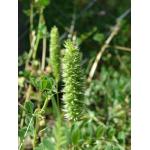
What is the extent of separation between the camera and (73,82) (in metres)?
1.00

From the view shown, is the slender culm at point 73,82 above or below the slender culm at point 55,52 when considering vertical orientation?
below

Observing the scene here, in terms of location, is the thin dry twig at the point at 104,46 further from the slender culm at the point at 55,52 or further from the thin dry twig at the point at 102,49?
the slender culm at the point at 55,52

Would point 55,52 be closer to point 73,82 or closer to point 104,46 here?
point 73,82

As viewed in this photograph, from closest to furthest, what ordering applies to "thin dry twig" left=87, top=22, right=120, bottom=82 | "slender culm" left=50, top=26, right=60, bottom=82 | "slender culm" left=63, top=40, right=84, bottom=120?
"slender culm" left=63, top=40, right=84, bottom=120
"slender culm" left=50, top=26, right=60, bottom=82
"thin dry twig" left=87, top=22, right=120, bottom=82

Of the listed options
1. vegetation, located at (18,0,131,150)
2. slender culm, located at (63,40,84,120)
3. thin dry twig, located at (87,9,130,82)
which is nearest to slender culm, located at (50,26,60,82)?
vegetation, located at (18,0,131,150)

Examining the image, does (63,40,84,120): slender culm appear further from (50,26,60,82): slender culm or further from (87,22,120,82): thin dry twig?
(87,22,120,82): thin dry twig

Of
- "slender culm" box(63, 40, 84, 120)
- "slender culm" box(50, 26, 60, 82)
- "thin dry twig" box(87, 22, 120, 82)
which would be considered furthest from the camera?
"thin dry twig" box(87, 22, 120, 82)

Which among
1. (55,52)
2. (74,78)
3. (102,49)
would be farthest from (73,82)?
(102,49)

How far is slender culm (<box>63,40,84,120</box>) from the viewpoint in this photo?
987mm

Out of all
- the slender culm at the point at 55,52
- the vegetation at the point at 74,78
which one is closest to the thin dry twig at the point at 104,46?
the vegetation at the point at 74,78

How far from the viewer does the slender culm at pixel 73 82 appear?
38.9 inches
